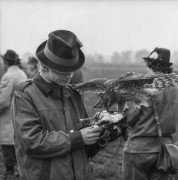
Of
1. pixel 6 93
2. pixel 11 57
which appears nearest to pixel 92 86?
pixel 6 93

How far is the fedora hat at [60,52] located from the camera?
300 centimetres

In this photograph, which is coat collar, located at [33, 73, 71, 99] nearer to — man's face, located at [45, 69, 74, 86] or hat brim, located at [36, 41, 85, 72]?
man's face, located at [45, 69, 74, 86]

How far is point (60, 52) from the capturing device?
9.89ft

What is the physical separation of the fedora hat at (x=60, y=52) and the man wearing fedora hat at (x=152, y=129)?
1.64 meters

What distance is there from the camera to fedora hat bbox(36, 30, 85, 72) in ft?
9.85

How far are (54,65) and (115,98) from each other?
2.11 ft

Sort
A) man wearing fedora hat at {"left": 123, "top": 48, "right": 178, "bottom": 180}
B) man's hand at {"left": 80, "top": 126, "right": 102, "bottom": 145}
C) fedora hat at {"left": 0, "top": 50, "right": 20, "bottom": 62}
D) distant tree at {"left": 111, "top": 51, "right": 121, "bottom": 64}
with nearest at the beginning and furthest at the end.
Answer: man's hand at {"left": 80, "top": 126, "right": 102, "bottom": 145} → man wearing fedora hat at {"left": 123, "top": 48, "right": 178, "bottom": 180} → fedora hat at {"left": 0, "top": 50, "right": 20, "bottom": 62} → distant tree at {"left": 111, "top": 51, "right": 121, "bottom": 64}

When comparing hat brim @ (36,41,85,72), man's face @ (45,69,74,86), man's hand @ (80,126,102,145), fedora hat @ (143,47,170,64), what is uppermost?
hat brim @ (36,41,85,72)

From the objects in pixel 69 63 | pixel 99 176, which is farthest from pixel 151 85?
pixel 99 176

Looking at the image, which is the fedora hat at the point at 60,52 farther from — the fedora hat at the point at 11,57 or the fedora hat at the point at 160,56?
the fedora hat at the point at 11,57

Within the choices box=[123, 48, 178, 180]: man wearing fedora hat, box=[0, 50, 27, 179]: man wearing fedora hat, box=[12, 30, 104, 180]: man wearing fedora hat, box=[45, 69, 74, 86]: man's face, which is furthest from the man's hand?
box=[0, 50, 27, 179]: man wearing fedora hat

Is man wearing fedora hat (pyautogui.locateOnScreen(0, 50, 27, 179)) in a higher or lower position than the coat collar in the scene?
lower

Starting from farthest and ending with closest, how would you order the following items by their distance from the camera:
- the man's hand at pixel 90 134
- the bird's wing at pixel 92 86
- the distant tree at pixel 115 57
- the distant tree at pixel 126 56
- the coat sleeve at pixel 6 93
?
the distant tree at pixel 126 56, the distant tree at pixel 115 57, the coat sleeve at pixel 6 93, the bird's wing at pixel 92 86, the man's hand at pixel 90 134

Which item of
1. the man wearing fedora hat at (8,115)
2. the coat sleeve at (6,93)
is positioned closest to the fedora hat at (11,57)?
the man wearing fedora hat at (8,115)
